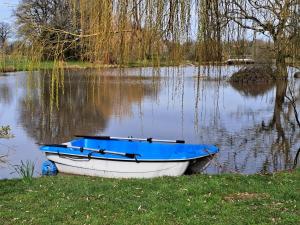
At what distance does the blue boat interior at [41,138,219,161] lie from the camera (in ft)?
38.0

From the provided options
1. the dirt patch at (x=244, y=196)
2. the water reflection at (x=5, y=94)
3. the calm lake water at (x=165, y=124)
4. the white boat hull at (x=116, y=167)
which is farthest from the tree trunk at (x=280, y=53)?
the water reflection at (x=5, y=94)

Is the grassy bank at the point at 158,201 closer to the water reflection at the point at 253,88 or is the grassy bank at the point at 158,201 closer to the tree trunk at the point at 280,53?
the tree trunk at the point at 280,53

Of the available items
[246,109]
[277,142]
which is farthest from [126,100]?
[277,142]

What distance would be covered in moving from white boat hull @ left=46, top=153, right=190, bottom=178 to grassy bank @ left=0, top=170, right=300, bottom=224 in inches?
114

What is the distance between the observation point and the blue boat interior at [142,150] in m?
11.6

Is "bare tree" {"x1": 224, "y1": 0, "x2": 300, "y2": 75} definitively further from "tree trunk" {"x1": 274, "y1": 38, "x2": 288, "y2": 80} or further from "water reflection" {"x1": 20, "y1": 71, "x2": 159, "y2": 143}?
"water reflection" {"x1": 20, "y1": 71, "x2": 159, "y2": 143}

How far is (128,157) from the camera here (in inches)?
449

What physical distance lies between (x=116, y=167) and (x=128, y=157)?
0.42 meters

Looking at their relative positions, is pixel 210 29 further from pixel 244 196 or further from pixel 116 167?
pixel 116 167

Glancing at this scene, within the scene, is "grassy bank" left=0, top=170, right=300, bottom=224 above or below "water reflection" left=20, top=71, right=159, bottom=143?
above

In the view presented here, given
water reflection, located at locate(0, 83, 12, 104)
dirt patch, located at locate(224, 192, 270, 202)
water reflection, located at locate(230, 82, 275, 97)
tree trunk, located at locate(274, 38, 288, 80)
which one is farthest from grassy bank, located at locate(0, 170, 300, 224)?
water reflection, located at locate(230, 82, 275, 97)

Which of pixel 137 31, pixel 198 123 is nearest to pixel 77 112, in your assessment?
pixel 198 123

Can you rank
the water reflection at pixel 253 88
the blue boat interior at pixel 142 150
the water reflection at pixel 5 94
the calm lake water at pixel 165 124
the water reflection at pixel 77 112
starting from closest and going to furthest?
1. the blue boat interior at pixel 142 150
2. the calm lake water at pixel 165 124
3. the water reflection at pixel 77 112
4. the water reflection at pixel 5 94
5. the water reflection at pixel 253 88

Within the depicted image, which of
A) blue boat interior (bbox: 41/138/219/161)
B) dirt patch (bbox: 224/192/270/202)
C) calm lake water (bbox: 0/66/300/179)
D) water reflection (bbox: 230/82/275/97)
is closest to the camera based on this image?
dirt patch (bbox: 224/192/270/202)
